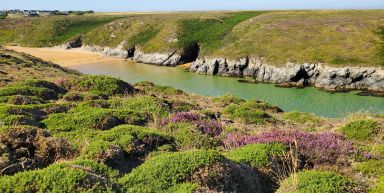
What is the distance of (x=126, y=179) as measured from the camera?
9.82 m

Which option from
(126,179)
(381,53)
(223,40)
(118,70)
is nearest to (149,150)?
(126,179)

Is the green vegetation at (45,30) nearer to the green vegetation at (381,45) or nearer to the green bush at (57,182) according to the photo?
the green vegetation at (381,45)

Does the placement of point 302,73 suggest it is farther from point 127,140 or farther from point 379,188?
point 127,140

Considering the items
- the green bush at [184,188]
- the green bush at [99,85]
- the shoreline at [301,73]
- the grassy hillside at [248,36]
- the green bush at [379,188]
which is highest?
the green bush at [184,188]

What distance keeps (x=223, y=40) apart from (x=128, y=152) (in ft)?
304

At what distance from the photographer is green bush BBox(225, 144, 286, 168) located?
12000 millimetres

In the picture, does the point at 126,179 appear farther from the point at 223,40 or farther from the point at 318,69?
the point at 223,40

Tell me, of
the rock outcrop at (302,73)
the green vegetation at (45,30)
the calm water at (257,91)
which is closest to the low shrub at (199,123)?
the calm water at (257,91)

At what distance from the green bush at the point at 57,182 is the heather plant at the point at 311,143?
22.3 feet

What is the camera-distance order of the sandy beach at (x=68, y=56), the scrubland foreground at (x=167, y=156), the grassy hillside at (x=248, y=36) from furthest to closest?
the sandy beach at (x=68, y=56)
the grassy hillside at (x=248, y=36)
the scrubland foreground at (x=167, y=156)

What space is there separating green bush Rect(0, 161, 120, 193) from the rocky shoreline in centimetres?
6225

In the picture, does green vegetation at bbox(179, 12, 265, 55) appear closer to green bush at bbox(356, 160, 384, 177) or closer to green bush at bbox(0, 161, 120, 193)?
green bush at bbox(356, 160, 384, 177)

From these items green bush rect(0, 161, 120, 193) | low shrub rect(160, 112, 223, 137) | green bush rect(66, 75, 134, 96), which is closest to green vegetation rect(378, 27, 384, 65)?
green bush rect(66, 75, 134, 96)

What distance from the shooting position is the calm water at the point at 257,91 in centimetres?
5362
